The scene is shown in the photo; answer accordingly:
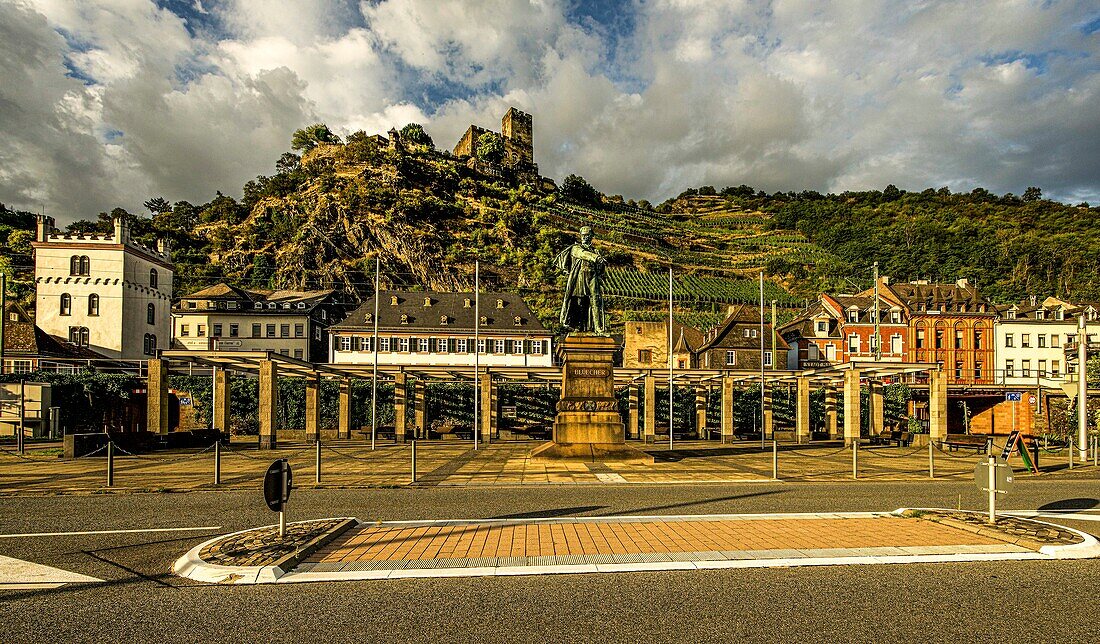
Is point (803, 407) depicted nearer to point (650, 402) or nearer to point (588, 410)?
point (650, 402)

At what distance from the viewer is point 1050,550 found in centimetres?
870

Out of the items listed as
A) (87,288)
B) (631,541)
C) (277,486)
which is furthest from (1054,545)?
(87,288)

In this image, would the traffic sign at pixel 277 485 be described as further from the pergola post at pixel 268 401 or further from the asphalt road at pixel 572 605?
the pergola post at pixel 268 401

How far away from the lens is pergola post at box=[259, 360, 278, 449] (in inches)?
1300

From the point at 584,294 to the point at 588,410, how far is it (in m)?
3.71

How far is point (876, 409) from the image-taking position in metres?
41.9

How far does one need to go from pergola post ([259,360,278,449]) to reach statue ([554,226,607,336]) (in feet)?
52.6

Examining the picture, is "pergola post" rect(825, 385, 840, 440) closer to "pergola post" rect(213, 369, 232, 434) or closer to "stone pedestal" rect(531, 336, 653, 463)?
"stone pedestal" rect(531, 336, 653, 463)

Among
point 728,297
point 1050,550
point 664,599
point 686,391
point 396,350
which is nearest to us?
point 664,599

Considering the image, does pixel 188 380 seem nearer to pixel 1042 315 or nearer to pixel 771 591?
pixel 771 591

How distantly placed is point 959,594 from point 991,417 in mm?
49508

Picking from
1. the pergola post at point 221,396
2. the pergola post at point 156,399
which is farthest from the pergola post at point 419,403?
the pergola post at point 156,399

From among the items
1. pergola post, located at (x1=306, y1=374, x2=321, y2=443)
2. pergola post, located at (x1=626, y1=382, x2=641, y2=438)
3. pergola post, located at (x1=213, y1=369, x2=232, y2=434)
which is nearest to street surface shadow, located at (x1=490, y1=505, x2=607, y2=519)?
pergola post, located at (x1=213, y1=369, x2=232, y2=434)

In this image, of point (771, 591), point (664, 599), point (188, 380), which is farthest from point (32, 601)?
point (188, 380)
